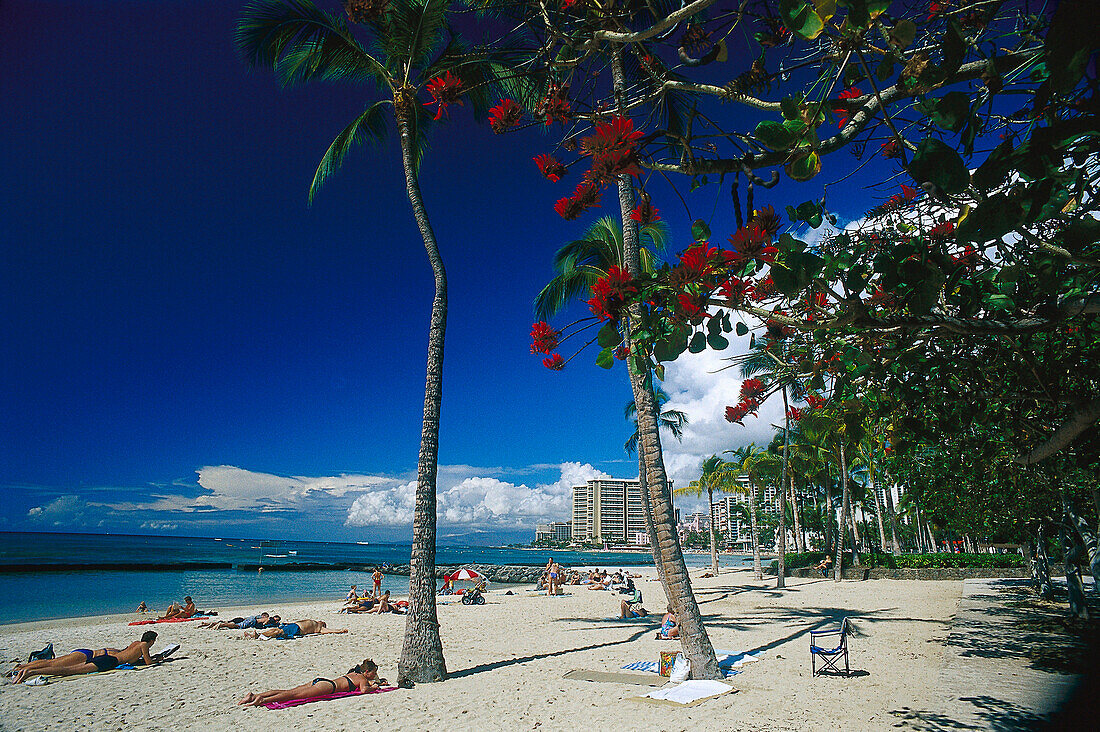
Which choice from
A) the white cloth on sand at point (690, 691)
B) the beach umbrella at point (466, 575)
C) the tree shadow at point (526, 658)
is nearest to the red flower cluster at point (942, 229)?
the white cloth on sand at point (690, 691)

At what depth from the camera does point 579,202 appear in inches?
95.9

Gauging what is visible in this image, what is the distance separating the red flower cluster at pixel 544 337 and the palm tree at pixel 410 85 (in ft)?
16.3

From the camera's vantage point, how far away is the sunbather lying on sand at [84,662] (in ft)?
24.7

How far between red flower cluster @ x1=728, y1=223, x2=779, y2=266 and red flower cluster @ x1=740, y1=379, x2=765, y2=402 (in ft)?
4.22

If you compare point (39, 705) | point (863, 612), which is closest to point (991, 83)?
point (39, 705)

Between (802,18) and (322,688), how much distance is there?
A: 774 cm

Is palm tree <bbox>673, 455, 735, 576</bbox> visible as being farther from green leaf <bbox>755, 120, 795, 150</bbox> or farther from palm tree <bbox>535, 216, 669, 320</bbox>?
green leaf <bbox>755, 120, 795, 150</bbox>

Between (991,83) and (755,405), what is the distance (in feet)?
6.05

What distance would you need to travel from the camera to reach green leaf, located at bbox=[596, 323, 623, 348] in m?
2.01

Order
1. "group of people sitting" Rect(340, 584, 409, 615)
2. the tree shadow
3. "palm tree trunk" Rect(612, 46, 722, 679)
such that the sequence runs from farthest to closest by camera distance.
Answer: "group of people sitting" Rect(340, 584, 409, 615) → the tree shadow → "palm tree trunk" Rect(612, 46, 722, 679)

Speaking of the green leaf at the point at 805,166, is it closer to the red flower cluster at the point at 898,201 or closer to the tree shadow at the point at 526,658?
the red flower cluster at the point at 898,201

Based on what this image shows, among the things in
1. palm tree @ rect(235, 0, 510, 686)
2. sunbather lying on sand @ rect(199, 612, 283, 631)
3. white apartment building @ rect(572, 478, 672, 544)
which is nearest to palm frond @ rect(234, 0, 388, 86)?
palm tree @ rect(235, 0, 510, 686)

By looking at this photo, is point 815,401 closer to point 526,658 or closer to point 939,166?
point 939,166

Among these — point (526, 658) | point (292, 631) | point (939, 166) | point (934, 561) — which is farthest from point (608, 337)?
point (934, 561)
